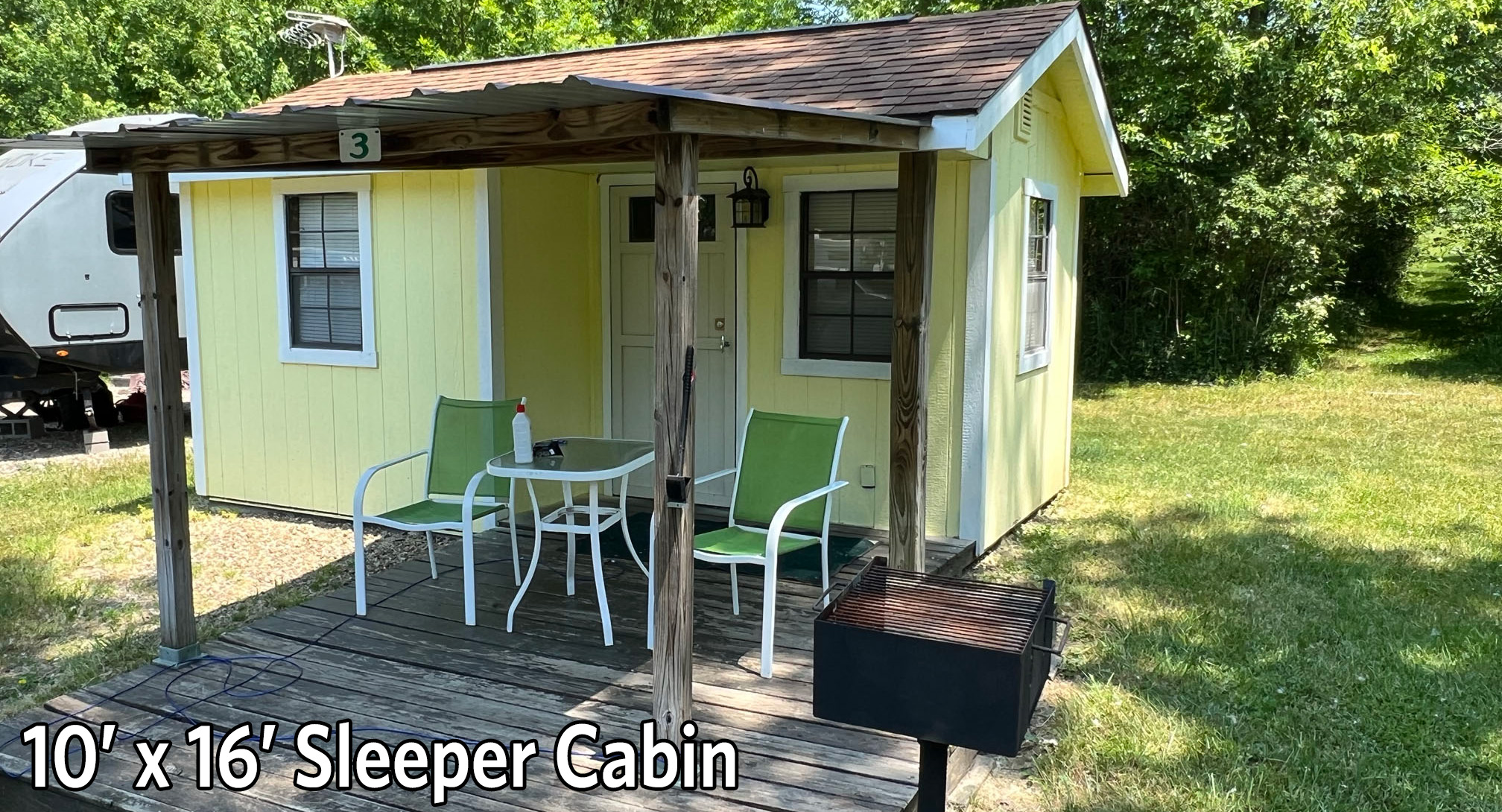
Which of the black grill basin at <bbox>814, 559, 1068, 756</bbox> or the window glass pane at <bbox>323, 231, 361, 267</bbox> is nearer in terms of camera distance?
the black grill basin at <bbox>814, 559, 1068, 756</bbox>

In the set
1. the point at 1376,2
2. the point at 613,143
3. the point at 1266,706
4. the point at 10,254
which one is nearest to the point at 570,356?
the point at 613,143

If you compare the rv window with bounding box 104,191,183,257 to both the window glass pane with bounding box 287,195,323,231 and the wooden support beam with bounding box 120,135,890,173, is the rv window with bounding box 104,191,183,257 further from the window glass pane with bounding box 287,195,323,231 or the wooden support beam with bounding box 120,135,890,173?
the wooden support beam with bounding box 120,135,890,173

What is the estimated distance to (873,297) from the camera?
Result: 19.2ft

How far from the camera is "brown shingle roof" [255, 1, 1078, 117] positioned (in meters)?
4.70

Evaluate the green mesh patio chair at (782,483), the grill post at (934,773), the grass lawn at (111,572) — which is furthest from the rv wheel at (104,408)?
the grill post at (934,773)

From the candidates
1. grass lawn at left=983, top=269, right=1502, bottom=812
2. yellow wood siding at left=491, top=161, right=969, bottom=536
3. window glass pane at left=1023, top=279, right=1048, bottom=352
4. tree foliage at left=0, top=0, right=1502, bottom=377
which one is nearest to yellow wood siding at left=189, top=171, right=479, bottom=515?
yellow wood siding at left=491, top=161, right=969, bottom=536

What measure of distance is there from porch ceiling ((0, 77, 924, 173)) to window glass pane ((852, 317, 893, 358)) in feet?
5.06

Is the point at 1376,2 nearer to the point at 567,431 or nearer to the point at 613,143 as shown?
the point at 567,431

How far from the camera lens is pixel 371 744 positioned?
3.33 meters

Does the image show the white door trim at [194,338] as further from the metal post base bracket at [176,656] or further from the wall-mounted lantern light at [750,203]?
the wall-mounted lantern light at [750,203]

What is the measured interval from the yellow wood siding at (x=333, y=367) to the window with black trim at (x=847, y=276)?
6.14 ft

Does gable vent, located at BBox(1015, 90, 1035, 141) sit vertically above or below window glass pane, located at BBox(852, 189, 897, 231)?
above

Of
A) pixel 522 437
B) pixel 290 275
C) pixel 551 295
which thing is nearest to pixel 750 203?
pixel 551 295

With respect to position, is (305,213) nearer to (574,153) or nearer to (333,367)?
(333,367)
